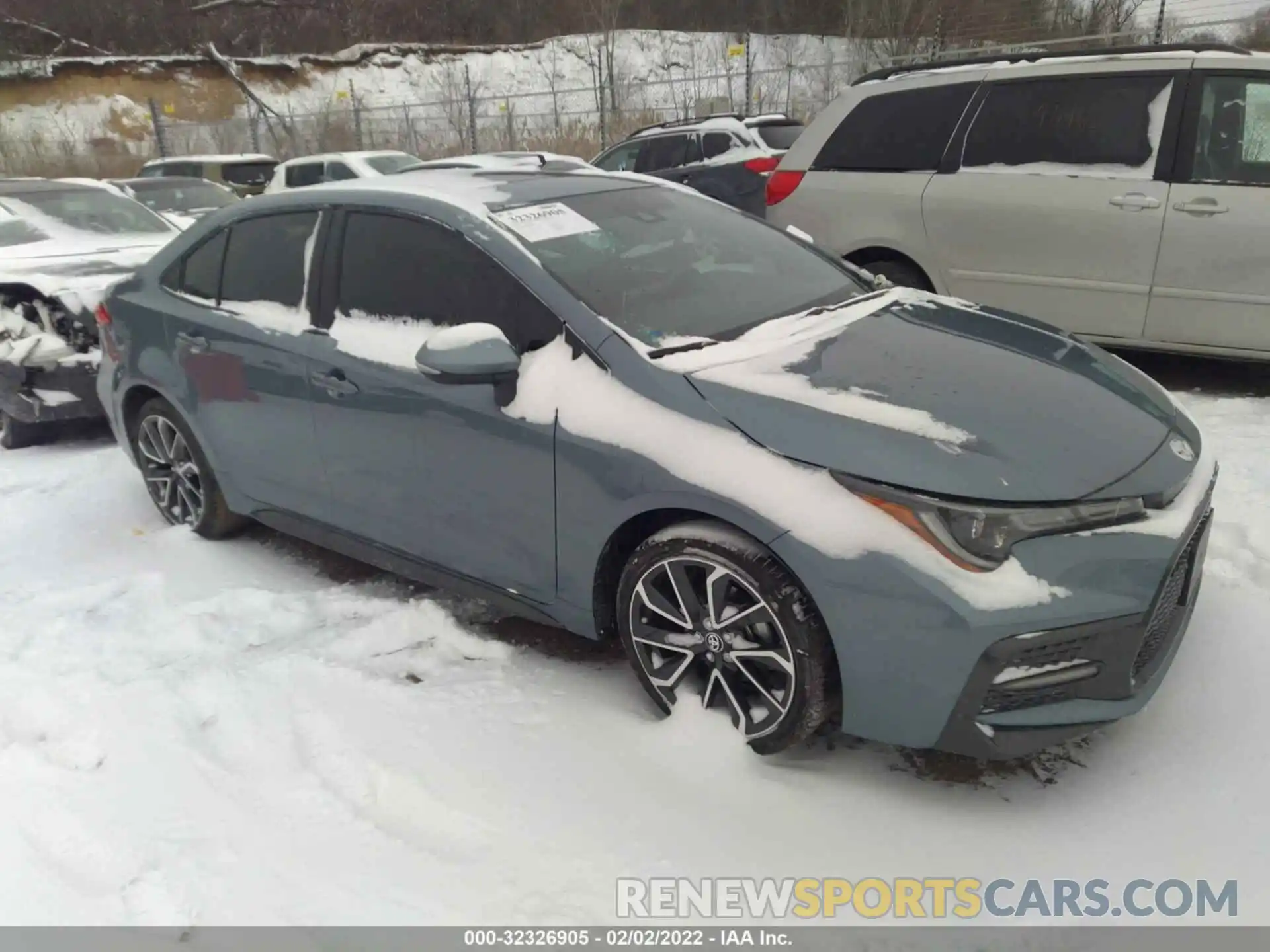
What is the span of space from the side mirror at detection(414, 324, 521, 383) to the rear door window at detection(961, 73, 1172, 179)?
374cm

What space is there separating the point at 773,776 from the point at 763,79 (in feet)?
81.3

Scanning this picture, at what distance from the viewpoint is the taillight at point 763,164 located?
973 centimetres

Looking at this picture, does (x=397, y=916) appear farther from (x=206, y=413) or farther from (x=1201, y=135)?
(x=1201, y=135)

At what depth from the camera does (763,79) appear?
24156mm

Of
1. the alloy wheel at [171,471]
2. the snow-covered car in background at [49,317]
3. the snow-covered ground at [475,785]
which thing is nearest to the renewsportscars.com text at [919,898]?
the snow-covered ground at [475,785]

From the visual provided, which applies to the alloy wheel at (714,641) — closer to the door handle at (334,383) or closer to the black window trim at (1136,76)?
the door handle at (334,383)

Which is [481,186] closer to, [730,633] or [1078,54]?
[730,633]

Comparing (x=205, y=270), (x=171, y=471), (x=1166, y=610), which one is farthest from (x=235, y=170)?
(x=1166, y=610)

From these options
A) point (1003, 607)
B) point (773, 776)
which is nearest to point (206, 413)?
point (773, 776)

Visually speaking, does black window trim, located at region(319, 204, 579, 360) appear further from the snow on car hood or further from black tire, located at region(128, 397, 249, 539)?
the snow on car hood

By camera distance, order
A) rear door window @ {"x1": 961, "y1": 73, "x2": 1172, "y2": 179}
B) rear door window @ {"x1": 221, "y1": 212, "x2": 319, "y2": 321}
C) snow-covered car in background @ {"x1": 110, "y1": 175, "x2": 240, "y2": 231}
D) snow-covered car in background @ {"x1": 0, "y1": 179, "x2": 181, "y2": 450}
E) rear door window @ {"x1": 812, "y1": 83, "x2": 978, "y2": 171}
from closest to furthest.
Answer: rear door window @ {"x1": 221, "y1": 212, "x2": 319, "y2": 321} → rear door window @ {"x1": 961, "y1": 73, "x2": 1172, "y2": 179} → rear door window @ {"x1": 812, "y1": 83, "x2": 978, "y2": 171} → snow-covered car in background @ {"x1": 0, "y1": 179, "x2": 181, "y2": 450} → snow-covered car in background @ {"x1": 110, "y1": 175, "x2": 240, "y2": 231}

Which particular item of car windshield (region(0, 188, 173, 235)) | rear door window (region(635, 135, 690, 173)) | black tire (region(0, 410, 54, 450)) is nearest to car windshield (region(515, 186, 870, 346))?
black tire (region(0, 410, 54, 450))

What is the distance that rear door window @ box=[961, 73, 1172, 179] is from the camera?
15.5 feet

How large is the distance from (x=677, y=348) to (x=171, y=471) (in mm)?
2810
